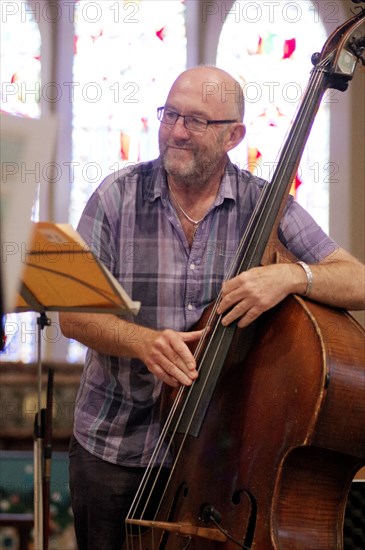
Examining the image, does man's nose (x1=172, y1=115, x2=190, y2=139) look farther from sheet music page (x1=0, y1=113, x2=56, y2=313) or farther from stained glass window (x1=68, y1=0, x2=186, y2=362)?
stained glass window (x1=68, y1=0, x2=186, y2=362)

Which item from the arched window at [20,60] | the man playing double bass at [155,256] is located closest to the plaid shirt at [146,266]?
the man playing double bass at [155,256]

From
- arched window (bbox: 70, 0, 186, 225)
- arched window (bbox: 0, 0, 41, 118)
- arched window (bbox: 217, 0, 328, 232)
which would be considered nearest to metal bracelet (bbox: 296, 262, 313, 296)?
arched window (bbox: 217, 0, 328, 232)

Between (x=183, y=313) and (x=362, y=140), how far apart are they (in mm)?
3779

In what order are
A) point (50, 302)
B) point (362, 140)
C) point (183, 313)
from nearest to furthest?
point (50, 302) < point (183, 313) < point (362, 140)

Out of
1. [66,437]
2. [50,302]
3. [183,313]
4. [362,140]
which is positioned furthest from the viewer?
[362,140]

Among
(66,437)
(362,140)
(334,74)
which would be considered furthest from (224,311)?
(362,140)

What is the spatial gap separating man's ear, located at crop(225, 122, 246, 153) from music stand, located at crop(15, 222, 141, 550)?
733mm

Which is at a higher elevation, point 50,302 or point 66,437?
point 50,302

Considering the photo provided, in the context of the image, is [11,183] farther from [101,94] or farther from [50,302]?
[101,94]

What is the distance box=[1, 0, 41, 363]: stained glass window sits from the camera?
5.73m

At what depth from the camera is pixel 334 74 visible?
2.05m

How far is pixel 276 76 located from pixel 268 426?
434 centimetres

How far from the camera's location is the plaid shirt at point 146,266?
2172mm

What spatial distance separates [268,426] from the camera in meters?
1.83
